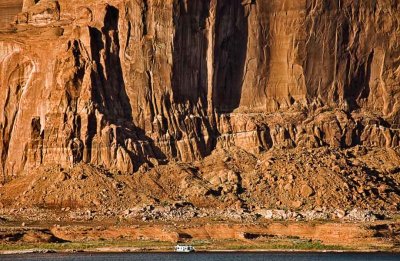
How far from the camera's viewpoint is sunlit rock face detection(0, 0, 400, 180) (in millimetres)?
126062

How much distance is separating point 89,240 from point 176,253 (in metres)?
6.23

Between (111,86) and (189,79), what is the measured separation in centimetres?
578

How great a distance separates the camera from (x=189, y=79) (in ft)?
425

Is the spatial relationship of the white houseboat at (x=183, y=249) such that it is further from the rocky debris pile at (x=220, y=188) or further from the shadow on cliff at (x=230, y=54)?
the shadow on cliff at (x=230, y=54)

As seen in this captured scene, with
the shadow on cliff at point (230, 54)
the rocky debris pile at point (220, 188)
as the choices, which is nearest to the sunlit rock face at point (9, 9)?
the rocky debris pile at point (220, 188)

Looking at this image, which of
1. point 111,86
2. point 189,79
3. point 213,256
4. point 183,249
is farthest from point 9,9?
point 213,256

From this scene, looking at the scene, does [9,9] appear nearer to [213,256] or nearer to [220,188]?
[220,188]

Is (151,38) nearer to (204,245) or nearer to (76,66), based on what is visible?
(76,66)

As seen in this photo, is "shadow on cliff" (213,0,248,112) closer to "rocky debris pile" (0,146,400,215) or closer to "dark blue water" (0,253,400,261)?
"rocky debris pile" (0,146,400,215)

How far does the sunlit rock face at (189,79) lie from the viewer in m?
126

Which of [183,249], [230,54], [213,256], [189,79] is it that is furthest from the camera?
[230,54]

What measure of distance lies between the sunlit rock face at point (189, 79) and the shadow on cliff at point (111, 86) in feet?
0.30

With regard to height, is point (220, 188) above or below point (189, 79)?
below

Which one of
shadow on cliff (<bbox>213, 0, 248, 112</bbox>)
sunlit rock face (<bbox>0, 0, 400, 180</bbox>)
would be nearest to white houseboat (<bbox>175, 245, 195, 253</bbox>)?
sunlit rock face (<bbox>0, 0, 400, 180</bbox>)
